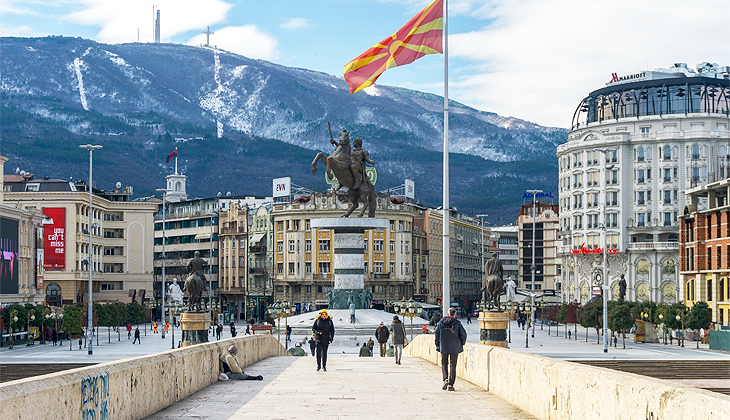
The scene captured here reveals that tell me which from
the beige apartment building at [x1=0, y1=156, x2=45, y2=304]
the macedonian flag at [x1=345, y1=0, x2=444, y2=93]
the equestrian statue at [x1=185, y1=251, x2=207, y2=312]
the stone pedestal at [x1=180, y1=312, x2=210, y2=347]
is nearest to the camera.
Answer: the stone pedestal at [x1=180, y1=312, x2=210, y2=347]

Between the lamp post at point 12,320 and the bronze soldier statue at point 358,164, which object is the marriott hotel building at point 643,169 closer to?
the bronze soldier statue at point 358,164

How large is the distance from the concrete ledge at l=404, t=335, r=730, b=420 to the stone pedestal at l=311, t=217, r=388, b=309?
44840 millimetres

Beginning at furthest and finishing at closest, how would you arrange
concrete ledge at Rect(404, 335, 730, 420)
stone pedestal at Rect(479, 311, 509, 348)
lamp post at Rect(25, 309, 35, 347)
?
lamp post at Rect(25, 309, 35, 347), stone pedestal at Rect(479, 311, 509, 348), concrete ledge at Rect(404, 335, 730, 420)

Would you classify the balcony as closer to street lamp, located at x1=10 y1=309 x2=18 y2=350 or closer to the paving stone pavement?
street lamp, located at x1=10 y1=309 x2=18 y2=350

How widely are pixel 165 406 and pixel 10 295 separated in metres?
83.3

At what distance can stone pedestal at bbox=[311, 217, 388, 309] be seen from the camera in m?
68.6

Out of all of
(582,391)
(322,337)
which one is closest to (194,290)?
(322,337)

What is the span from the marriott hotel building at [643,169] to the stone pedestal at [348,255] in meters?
67.9

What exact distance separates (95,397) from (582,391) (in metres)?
6.55

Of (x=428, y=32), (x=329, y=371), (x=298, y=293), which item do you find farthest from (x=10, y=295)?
(x=329, y=371)

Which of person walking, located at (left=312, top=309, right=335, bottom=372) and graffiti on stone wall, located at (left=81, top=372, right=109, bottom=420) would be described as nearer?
graffiti on stone wall, located at (left=81, top=372, right=109, bottom=420)

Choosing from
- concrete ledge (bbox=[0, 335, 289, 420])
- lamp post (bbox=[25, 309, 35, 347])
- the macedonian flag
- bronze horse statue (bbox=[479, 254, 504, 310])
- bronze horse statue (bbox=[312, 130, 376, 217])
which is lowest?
lamp post (bbox=[25, 309, 35, 347])

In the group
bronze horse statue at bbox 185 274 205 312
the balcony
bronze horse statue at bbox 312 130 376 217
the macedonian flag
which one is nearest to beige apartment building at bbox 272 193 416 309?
the balcony

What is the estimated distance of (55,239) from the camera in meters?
133
